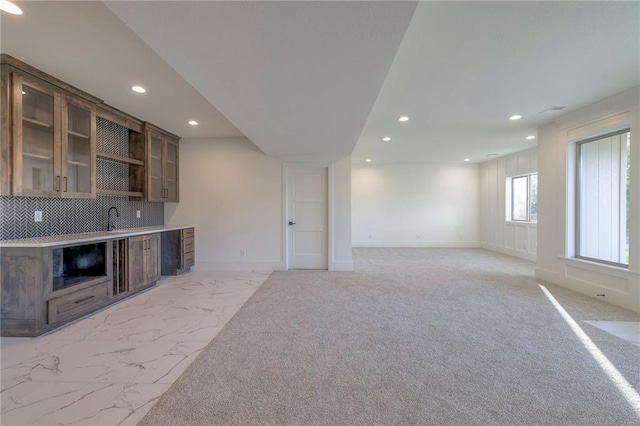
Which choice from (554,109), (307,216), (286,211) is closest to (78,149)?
(286,211)

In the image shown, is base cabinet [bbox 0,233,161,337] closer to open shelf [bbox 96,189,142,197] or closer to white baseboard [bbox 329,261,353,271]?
open shelf [bbox 96,189,142,197]

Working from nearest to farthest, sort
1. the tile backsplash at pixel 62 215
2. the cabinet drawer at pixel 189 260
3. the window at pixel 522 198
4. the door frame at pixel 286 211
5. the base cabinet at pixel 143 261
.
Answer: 1. the tile backsplash at pixel 62 215
2. the base cabinet at pixel 143 261
3. the cabinet drawer at pixel 189 260
4. the door frame at pixel 286 211
5. the window at pixel 522 198

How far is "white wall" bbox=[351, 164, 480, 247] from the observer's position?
315 inches

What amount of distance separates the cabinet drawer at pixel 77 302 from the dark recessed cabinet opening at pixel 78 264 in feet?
0.37

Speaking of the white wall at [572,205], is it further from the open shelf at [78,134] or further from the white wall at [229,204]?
the open shelf at [78,134]

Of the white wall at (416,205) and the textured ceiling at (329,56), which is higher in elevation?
the textured ceiling at (329,56)

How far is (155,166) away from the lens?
4.43 m

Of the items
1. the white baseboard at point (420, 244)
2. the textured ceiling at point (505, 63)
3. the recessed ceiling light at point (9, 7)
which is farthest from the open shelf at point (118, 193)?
the white baseboard at point (420, 244)

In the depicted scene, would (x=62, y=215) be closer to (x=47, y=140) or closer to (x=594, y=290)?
(x=47, y=140)

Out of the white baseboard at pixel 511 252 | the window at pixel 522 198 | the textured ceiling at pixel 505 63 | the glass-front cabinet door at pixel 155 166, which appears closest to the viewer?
the textured ceiling at pixel 505 63

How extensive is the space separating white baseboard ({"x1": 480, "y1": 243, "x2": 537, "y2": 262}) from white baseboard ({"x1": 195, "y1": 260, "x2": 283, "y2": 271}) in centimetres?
579

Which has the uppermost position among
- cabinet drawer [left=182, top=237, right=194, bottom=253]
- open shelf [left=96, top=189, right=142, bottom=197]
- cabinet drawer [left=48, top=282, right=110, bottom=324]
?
open shelf [left=96, top=189, right=142, bottom=197]

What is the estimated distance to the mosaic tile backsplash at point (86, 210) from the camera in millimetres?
2652

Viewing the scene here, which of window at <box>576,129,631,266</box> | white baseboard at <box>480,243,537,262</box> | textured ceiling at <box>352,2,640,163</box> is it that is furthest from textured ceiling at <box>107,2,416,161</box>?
white baseboard at <box>480,243,537,262</box>
